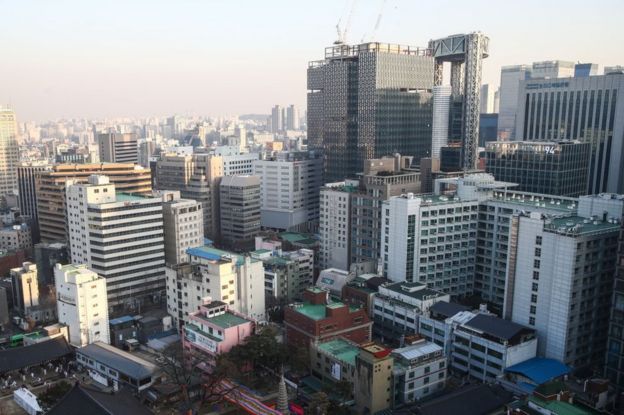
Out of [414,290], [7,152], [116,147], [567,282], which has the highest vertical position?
[116,147]

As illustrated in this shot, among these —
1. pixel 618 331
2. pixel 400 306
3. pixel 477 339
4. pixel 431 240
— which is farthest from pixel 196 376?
pixel 618 331

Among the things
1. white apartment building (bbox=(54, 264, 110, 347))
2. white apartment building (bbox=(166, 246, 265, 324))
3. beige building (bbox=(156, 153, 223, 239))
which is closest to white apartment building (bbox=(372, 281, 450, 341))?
white apartment building (bbox=(166, 246, 265, 324))

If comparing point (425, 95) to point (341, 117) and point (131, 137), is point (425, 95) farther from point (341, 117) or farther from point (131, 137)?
point (131, 137)

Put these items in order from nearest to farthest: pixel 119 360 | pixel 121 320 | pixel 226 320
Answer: pixel 119 360
pixel 226 320
pixel 121 320

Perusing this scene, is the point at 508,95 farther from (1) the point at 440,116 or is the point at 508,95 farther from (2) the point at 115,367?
(2) the point at 115,367

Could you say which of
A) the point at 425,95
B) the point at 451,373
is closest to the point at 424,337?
the point at 451,373

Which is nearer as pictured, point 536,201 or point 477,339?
point 477,339
